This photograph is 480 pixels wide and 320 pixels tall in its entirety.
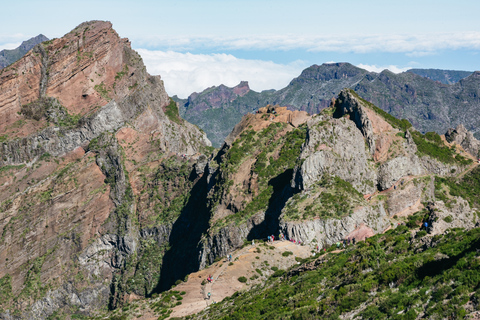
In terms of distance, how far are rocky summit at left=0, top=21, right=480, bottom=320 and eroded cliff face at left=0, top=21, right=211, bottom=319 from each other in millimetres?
439

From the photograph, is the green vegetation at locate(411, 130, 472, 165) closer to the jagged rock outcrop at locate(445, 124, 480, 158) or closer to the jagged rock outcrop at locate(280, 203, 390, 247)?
the jagged rock outcrop at locate(445, 124, 480, 158)

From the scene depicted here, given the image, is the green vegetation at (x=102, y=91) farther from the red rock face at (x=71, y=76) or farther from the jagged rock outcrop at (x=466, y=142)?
the jagged rock outcrop at (x=466, y=142)

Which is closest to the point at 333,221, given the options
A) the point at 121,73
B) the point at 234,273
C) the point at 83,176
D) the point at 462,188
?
the point at 234,273

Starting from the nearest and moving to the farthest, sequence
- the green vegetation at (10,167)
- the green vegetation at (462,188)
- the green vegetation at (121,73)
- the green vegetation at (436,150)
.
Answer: the green vegetation at (462,188) < the green vegetation at (436,150) < the green vegetation at (10,167) < the green vegetation at (121,73)

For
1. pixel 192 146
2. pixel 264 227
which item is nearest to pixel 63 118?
pixel 192 146

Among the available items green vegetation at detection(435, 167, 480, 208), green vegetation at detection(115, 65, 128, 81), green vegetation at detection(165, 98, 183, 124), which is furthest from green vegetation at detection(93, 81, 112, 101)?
green vegetation at detection(435, 167, 480, 208)

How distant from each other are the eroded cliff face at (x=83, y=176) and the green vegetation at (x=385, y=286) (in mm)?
82920

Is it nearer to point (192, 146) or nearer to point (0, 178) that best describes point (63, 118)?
point (0, 178)

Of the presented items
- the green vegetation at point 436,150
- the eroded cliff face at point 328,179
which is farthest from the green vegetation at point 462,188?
the green vegetation at point 436,150

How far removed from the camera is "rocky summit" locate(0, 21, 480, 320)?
48031 millimetres

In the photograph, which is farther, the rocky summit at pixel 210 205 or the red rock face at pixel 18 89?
the red rock face at pixel 18 89

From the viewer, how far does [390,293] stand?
3838cm

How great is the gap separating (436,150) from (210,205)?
58.1 m

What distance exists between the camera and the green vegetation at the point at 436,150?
11088cm
